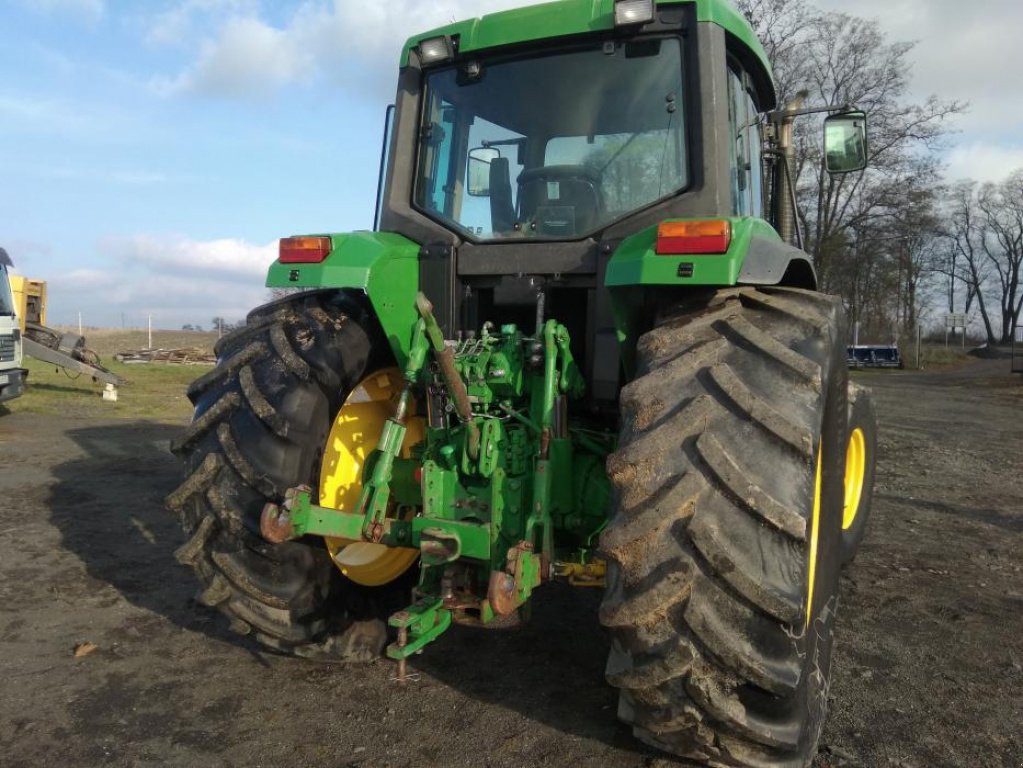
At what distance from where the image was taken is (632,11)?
3078 mm

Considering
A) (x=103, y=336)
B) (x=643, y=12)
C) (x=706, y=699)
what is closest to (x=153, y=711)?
(x=706, y=699)

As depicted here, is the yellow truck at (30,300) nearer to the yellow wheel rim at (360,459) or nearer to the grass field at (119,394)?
the grass field at (119,394)

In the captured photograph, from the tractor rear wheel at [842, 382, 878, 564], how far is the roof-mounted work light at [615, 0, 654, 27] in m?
2.31

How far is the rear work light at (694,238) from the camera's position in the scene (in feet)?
8.07

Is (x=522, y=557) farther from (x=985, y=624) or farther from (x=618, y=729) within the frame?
(x=985, y=624)

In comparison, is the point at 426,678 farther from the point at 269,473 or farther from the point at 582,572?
the point at 269,473

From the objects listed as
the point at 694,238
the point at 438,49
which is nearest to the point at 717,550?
the point at 694,238

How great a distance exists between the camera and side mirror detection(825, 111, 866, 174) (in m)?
4.15

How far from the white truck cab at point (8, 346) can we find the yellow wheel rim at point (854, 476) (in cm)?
1123

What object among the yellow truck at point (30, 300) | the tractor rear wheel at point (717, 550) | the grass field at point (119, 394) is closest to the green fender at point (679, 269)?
the tractor rear wheel at point (717, 550)

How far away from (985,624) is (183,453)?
3.68m

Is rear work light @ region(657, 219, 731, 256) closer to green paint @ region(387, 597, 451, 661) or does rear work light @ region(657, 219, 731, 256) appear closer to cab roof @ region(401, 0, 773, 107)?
cab roof @ region(401, 0, 773, 107)

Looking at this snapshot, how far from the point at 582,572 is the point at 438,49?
2355 mm

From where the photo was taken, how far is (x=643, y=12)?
3.07 m
